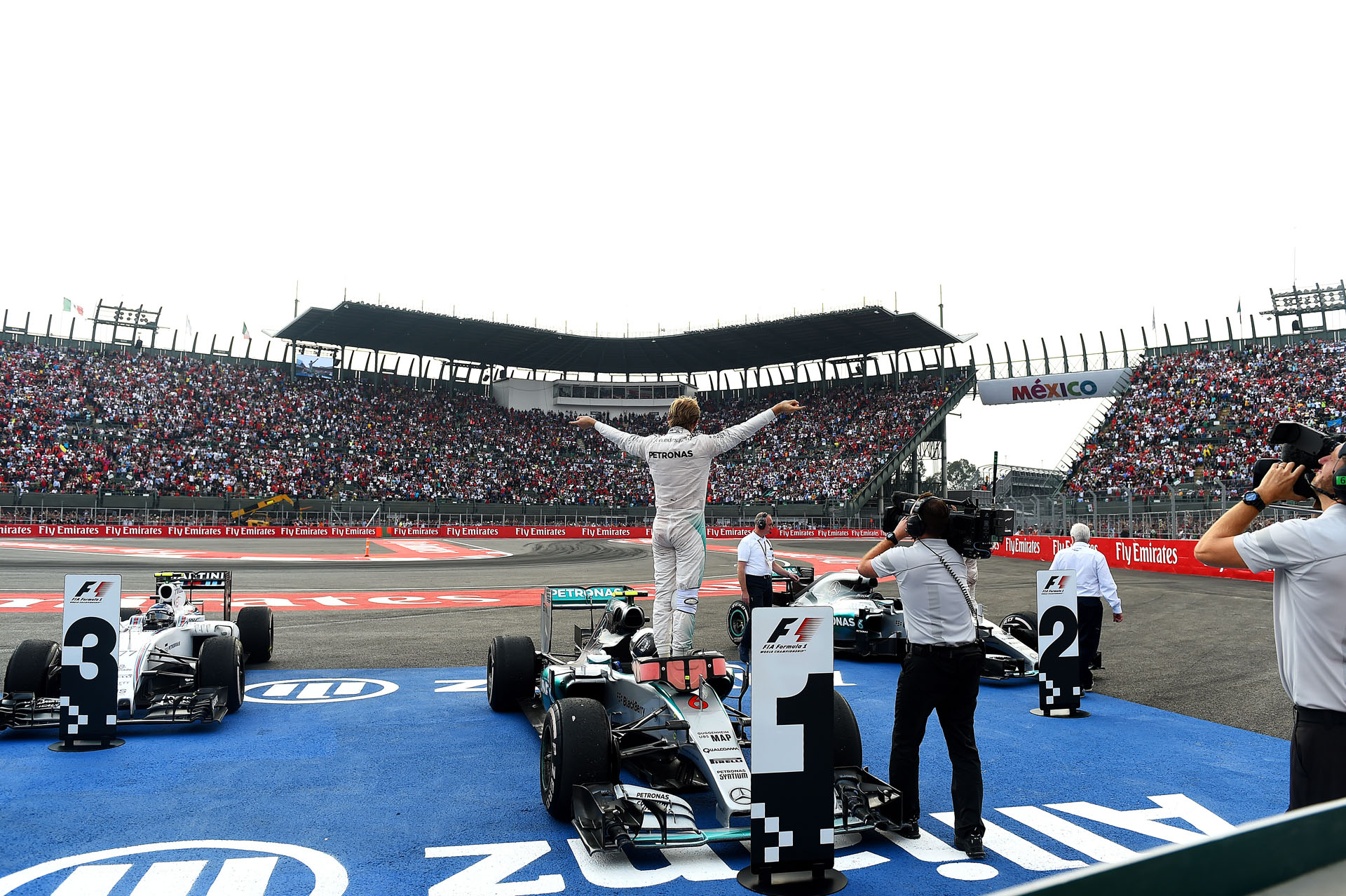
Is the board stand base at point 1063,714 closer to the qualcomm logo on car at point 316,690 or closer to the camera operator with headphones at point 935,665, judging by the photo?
the camera operator with headphones at point 935,665

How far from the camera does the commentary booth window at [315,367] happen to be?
173 ft

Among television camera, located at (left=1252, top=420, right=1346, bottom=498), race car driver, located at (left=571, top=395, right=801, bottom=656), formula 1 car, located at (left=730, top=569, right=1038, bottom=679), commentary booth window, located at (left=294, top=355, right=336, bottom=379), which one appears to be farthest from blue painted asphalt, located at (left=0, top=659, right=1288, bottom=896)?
commentary booth window, located at (left=294, top=355, right=336, bottom=379)

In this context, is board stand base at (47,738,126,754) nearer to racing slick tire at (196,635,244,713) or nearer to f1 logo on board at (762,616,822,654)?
racing slick tire at (196,635,244,713)

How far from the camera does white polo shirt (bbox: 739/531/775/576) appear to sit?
10359 mm

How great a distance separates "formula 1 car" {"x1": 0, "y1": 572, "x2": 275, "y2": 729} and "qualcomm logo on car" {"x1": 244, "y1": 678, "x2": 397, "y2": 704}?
1.56ft

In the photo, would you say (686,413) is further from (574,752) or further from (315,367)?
(315,367)

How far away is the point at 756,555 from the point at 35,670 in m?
6.99

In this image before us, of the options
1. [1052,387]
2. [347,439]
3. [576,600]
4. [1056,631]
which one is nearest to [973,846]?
[1056,631]

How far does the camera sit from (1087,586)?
895cm

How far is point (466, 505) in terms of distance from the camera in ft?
152

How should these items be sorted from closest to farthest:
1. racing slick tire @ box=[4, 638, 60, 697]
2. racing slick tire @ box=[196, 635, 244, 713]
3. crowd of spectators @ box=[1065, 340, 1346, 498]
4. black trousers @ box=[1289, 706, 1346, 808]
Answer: black trousers @ box=[1289, 706, 1346, 808]
racing slick tire @ box=[4, 638, 60, 697]
racing slick tire @ box=[196, 635, 244, 713]
crowd of spectators @ box=[1065, 340, 1346, 498]

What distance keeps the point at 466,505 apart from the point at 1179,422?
3443 centimetres

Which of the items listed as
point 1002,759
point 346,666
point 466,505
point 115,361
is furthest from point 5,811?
point 115,361

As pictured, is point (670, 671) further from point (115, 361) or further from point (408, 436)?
point (115, 361)
